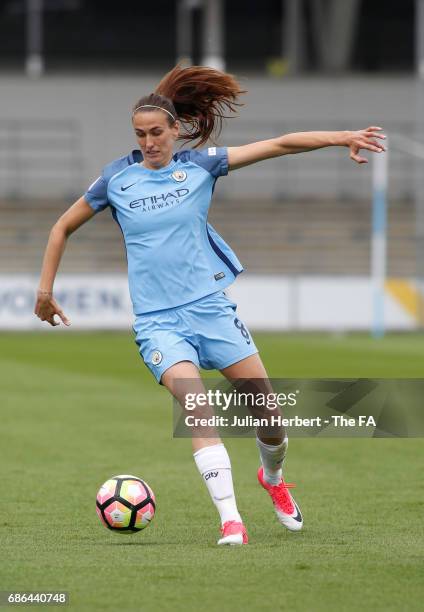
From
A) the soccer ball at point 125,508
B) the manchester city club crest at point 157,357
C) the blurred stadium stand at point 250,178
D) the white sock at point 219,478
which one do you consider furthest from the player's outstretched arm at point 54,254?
the blurred stadium stand at point 250,178

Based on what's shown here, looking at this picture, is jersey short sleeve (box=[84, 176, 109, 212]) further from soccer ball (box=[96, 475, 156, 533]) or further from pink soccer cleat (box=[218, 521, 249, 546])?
pink soccer cleat (box=[218, 521, 249, 546])

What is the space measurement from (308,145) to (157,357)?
51.1 inches

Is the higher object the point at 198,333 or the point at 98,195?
the point at 98,195

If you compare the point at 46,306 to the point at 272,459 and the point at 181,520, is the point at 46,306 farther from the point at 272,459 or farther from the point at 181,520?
the point at 181,520

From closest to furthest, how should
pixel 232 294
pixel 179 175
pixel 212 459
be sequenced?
pixel 212 459 → pixel 179 175 → pixel 232 294

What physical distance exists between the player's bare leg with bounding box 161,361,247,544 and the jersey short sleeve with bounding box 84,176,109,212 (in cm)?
99

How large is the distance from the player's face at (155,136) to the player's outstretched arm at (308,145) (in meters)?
0.33

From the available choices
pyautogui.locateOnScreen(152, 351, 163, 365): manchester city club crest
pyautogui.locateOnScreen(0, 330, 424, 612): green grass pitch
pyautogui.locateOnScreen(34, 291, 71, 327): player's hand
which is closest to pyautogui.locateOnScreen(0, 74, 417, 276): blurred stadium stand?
pyautogui.locateOnScreen(0, 330, 424, 612): green grass pitch

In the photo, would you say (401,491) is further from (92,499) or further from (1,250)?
(1,250)

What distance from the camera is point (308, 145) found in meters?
6.88

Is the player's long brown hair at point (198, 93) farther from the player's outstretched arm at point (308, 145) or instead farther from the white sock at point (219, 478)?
the white sock at point (219, 478)

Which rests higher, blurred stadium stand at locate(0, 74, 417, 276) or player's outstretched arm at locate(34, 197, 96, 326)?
player's outstretched arm at locate(34, 197, 96, 326)

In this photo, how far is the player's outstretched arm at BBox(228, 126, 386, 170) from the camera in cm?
674

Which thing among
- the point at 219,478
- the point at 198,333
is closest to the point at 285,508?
the point at 219,478
